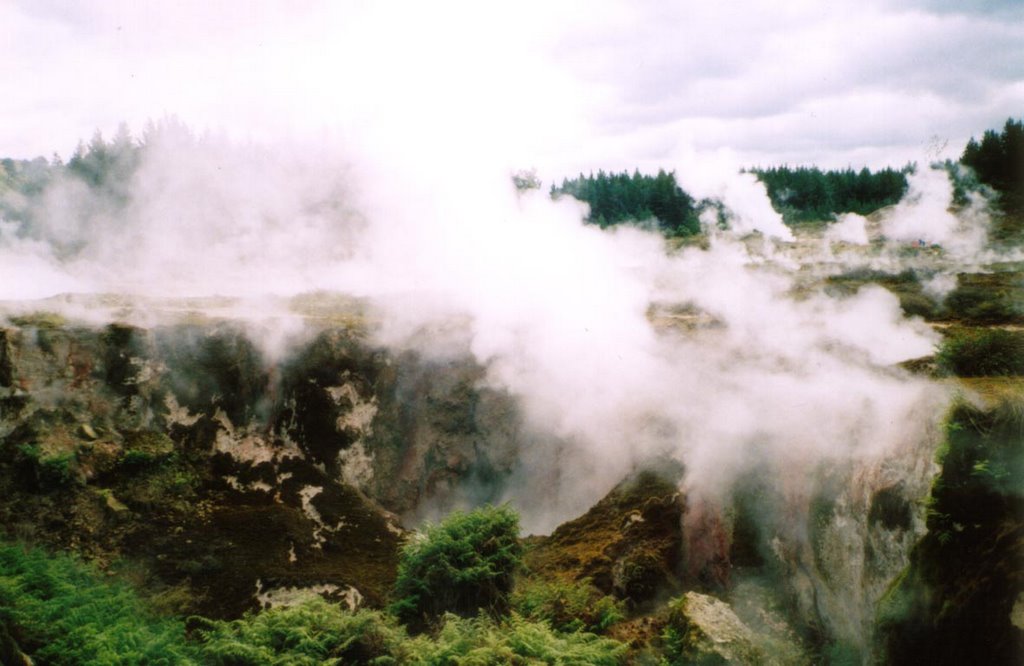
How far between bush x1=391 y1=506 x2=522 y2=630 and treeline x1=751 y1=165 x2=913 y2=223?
2018 inches

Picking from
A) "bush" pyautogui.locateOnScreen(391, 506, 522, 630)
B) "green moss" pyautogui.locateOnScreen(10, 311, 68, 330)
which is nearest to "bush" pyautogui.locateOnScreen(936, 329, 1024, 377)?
"bush" pyautogui.locateOnScreen(391, 506, 522, 630)

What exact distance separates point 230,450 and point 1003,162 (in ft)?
132

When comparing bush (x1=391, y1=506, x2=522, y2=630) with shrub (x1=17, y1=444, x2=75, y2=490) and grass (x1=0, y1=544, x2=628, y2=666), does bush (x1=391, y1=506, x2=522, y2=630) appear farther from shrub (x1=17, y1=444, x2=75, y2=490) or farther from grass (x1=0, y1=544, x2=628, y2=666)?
shrub (x1=17, y1=444, x2=75, y2=490)

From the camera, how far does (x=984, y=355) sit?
955 centimetres

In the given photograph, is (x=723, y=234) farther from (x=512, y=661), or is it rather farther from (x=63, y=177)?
(x=63, y=177)

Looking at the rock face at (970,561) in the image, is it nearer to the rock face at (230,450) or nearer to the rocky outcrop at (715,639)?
the rocky outcrop at (715,639)

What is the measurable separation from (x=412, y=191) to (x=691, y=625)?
63.5 feet

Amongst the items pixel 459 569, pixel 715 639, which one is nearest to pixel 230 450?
pixel 459 569

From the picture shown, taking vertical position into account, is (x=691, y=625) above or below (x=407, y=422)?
below

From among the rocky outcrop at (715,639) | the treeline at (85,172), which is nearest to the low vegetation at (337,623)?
the rocky outcrop at (715,639)

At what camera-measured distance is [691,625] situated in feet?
31.5

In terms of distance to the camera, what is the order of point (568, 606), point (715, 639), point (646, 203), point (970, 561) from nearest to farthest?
point (970, 561) → point (715, 639) → point (568, 606) → point (646, 203)

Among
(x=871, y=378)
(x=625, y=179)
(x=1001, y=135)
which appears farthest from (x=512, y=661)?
(x=625, y=179)

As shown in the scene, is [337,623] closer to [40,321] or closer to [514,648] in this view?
[514,648]
